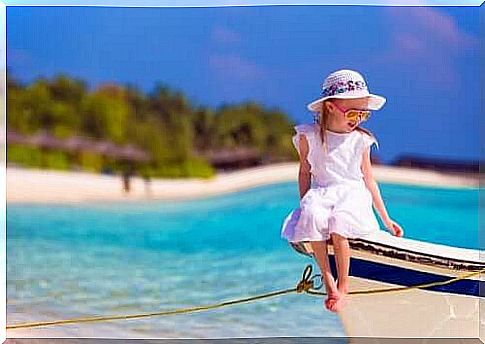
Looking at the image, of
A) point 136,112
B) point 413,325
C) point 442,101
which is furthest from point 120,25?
point 413,325

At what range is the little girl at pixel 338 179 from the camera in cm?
763

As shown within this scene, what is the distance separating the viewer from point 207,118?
7949 mm

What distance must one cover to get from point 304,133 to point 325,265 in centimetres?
89

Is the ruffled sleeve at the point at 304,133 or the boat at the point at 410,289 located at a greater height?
the ruffled sleeve at the point at 304,133

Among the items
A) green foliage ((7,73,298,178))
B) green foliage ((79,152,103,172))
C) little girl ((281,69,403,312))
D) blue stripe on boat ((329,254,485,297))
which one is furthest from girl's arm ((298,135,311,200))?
green foliage ((79,152,103,172))

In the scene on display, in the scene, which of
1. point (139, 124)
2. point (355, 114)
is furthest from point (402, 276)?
point (139, 124)

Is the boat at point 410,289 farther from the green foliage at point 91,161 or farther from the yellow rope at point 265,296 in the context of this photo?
the green foliage at point 91,161

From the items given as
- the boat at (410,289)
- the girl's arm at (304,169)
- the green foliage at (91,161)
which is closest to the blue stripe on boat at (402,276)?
the boat at (410,289)

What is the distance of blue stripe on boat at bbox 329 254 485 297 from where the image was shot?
7691mm

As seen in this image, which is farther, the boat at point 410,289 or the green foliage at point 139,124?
the green foliage at point 139,124

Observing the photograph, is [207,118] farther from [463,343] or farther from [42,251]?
[463,343]

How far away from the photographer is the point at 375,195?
780 centimetres

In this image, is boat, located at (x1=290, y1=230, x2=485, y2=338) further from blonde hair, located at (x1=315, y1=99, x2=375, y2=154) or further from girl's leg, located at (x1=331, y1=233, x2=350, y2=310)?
blonde hair, located at (x1=315, y1=99, x2=375, y2=154)

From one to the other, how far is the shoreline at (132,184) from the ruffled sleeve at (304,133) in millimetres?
229
